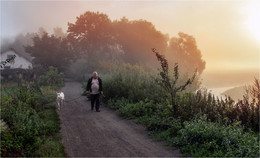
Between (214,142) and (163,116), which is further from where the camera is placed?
(163,116)

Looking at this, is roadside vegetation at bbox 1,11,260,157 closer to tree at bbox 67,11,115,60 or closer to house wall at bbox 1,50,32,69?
tree at bbox 67,11,115,60

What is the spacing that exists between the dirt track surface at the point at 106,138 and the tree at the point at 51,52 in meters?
32.9

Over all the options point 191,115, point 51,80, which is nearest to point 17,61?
point 51,80

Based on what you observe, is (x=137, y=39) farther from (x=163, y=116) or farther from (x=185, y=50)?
(x=163, y=116)

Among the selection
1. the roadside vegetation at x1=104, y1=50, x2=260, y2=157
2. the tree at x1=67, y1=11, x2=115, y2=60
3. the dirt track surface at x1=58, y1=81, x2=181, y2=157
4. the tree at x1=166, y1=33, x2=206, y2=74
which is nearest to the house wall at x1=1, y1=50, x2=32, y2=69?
the tree at x1=67, y1=11, x2=115, y2=60

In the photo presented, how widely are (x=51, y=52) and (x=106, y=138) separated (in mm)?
39154

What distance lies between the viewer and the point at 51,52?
4556 centimetres

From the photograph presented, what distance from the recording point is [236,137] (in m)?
7.96

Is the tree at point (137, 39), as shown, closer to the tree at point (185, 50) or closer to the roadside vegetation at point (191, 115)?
the tree at point (185, 50)

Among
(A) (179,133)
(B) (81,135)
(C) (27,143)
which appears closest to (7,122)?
(C) (27,143)

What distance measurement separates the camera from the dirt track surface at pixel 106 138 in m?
7.89

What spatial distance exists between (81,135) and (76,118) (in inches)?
131

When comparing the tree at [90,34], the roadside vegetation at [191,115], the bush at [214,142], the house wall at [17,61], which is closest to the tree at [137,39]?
the tree at [90,34]

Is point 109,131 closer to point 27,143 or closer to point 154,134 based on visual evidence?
point 154,134
